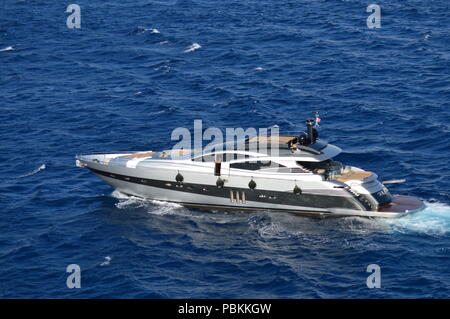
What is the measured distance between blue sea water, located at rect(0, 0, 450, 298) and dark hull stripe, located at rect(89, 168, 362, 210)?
0.91 metres

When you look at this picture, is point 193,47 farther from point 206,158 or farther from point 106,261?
point 106,261

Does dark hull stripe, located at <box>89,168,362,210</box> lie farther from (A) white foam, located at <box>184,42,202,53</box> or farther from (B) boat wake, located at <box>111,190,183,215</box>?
(A) white foam, located at <box>184,42,202,53</box>

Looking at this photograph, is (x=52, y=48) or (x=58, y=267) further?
(x=52, y=48)

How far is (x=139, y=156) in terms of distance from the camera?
2064 inches

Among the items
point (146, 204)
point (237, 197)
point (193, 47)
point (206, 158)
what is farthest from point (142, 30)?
point (237, 197)

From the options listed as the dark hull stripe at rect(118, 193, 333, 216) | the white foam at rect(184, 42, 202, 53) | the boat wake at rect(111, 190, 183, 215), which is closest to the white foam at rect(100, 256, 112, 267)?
the boat wake at rect(111, 190, 183, 215)

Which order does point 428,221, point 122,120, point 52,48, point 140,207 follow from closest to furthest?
point 428,221, point 140,207, point 122,120, point 52,48

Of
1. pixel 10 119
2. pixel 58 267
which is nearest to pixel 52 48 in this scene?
pixel 10 119

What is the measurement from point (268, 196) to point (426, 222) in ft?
28.3

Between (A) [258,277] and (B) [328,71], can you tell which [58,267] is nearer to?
(A) [258,277]

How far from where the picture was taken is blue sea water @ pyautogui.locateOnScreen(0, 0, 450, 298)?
4266 centimetres

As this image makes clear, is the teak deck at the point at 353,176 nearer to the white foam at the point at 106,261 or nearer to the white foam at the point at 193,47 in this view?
the white foam at the point at 106,261

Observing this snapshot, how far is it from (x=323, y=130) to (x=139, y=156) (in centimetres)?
1493

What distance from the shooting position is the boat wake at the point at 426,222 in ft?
151
